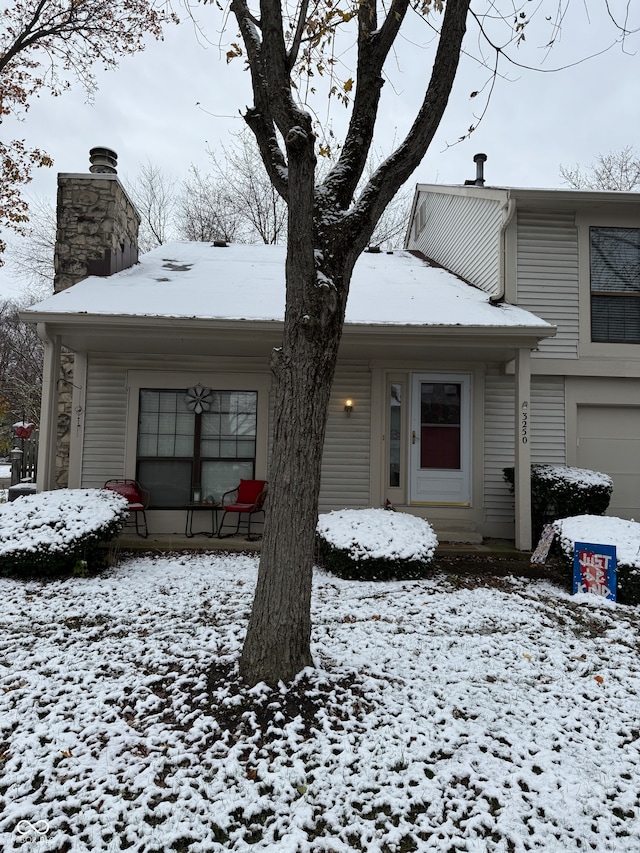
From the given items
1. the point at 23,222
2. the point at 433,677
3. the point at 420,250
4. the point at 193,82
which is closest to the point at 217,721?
the point at 433,677

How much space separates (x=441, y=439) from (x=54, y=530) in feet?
15.9

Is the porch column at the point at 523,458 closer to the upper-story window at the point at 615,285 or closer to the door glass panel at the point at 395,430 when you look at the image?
the door glass panel at the point at 395,430

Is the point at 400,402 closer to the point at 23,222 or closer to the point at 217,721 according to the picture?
the point at 217,721

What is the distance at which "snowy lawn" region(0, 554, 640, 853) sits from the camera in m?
1.91

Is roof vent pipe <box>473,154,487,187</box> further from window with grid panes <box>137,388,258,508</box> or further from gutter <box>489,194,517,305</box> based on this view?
window with grid panes <box>137,388,258,508</box>

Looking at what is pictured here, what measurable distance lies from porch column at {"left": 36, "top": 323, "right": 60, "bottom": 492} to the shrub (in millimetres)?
5862

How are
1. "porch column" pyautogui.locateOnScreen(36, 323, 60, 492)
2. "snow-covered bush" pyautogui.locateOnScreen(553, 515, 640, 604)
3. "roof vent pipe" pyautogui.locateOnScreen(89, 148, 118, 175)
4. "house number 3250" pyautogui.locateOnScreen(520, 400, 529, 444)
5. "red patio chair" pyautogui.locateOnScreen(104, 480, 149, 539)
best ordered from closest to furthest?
"snow-covered bush" pyautogui.locateOnScreen(553, 515, 640, 604), "porch column" pyautogui.locateOnScreen(36, 323, 60, 492), "house number 3250" pyautogui.locateOnScreen(520, 400, 529, 444), "red patio chair" pyautogui.locateOnScreen(104, 480, 149, 539), "roof vent pipe" pyautogui.locateOnScreen(89, 148, 118, 175)

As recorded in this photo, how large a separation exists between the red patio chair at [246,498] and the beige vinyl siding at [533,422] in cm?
313

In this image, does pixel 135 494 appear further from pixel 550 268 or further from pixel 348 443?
pixel 550 268

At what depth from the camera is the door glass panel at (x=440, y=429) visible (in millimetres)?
7074

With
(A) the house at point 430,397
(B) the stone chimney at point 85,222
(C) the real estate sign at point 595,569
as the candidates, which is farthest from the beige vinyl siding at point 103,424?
(C) the real estate sign at point 595,569

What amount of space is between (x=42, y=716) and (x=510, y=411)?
250 inches

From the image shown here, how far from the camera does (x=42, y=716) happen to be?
2598 millimetres

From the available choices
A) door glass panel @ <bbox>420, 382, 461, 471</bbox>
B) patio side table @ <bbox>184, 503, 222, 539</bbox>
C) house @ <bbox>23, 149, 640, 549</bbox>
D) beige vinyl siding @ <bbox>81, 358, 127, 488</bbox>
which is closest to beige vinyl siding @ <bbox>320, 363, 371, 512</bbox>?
house @ <bbox>23, 149, 640, 549</bbox>
